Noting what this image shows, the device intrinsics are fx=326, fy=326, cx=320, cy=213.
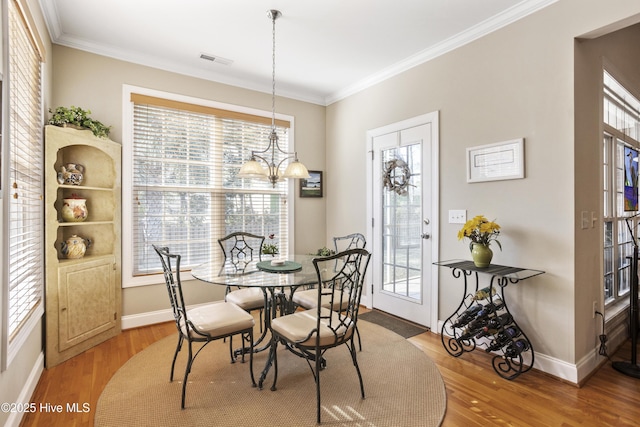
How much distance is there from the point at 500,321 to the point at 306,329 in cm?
147

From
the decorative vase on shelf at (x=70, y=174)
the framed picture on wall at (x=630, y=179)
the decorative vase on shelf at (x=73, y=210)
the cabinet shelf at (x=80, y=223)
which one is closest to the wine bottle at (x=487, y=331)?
the framed picture on wall at (x=630, y=179)

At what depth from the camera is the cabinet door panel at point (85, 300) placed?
2623 mm

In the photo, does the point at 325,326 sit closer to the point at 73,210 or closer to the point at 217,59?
the point at 73,210

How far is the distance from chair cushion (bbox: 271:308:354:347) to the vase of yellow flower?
1.17 meters

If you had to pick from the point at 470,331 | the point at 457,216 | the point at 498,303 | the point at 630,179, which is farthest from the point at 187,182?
the point at 630,179

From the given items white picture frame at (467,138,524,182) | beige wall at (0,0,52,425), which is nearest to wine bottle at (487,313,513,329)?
white picture frame at (467,138,524,182)

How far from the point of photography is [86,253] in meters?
3.05

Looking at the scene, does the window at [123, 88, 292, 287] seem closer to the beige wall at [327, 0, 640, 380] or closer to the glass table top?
the beige wall at [327, 0, 640, 380]

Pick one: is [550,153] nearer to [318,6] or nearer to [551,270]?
[551,270]

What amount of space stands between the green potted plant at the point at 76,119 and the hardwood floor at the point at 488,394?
1933 mm

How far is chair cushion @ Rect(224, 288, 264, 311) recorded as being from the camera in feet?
8.82

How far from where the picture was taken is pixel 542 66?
2.44 metres

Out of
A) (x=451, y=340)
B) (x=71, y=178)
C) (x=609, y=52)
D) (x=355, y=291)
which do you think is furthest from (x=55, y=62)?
(x=609, y=52)

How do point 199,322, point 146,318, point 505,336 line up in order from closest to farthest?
point 199,322
point 505,336
point 146,318
